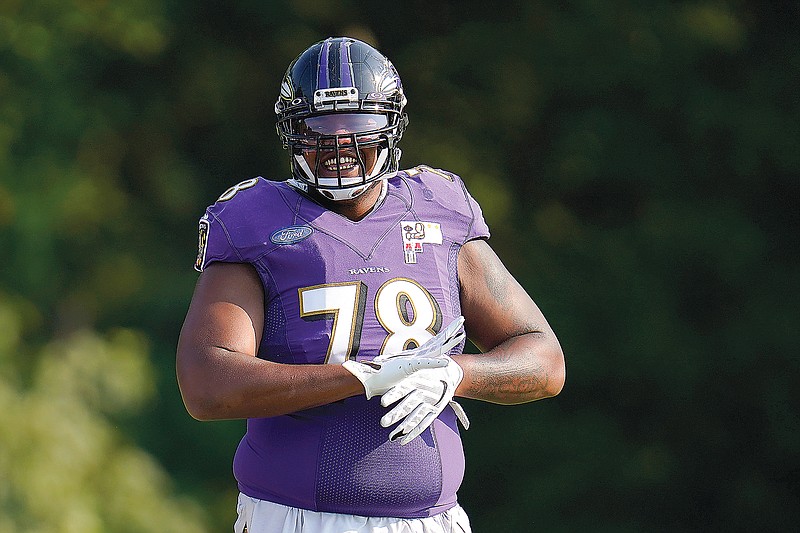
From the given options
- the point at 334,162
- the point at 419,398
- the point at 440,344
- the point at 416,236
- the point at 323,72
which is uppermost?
the point at 323,72

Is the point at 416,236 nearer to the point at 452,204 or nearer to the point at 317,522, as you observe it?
the point at 452,204

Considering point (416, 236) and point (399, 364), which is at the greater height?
point (416, 236)

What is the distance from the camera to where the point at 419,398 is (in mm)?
2676

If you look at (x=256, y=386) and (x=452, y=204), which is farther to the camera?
(x=452, y=204)

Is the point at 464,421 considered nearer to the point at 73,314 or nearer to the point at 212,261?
the point at 212,261

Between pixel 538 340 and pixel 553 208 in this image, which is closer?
pixel 538 340

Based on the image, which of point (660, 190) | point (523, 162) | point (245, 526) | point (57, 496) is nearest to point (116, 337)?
point (57, 496)

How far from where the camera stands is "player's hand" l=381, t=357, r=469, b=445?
2662 mm

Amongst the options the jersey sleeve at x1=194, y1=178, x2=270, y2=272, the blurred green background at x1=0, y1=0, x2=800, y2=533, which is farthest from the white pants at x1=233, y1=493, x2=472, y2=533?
the blurred green background at x1=0, y1=0, x2=800, y2=533

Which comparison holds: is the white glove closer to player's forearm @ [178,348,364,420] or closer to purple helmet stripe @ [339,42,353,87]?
player's forearm @ [178,348,364,420]

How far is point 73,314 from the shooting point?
28.6ft

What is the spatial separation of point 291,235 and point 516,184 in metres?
6.34

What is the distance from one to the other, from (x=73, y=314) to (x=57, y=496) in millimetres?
2092

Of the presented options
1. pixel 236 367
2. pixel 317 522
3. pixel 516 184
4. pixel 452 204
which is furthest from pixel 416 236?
pixel 516 184
